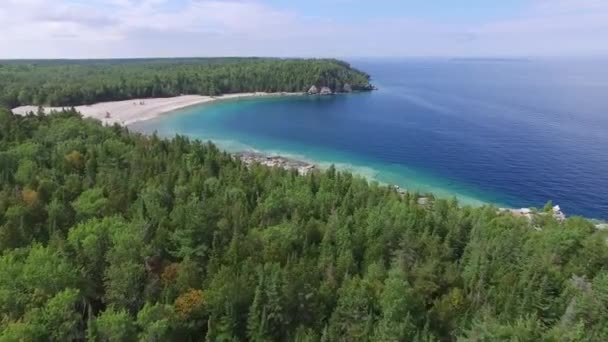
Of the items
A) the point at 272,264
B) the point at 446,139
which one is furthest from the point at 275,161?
the point at 272,264

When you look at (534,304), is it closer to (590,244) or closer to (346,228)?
(590,244)

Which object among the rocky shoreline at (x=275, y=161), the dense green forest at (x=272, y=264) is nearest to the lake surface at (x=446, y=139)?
the rocky shoreline at (x=275, y=161)

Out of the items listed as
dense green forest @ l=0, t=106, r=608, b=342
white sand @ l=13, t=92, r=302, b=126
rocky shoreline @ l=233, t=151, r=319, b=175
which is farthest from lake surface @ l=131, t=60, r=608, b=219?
dense green forest @ l=0, t=106, r=608, b=342

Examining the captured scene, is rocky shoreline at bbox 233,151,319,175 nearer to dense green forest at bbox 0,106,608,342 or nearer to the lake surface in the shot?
the lake surface

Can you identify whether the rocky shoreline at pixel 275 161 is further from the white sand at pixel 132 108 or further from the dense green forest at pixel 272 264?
the white sand at pixel 132 108

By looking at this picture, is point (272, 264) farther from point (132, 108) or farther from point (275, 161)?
point (132, 108)

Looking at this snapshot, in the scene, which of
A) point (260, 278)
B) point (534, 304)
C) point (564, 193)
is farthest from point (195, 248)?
point (564, 193)
